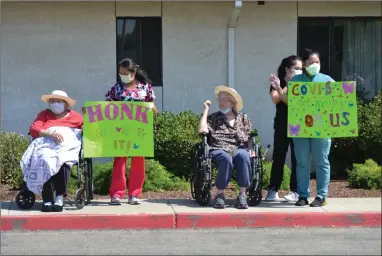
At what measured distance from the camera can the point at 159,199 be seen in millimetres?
10117

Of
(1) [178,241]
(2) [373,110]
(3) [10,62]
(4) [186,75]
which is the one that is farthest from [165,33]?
(1) [178,241]

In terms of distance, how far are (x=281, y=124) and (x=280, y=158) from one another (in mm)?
443

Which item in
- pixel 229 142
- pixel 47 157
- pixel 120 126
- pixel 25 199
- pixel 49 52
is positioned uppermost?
pixel 49 52

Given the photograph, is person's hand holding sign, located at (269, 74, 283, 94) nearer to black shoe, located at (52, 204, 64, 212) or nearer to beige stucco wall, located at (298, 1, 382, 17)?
black shoe, located at (52, 204, 64, 212)

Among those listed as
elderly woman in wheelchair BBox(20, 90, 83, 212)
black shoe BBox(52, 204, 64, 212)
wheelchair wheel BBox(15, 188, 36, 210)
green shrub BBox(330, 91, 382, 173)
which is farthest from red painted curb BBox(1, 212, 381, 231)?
green shrub BBox(330, 91, 382, 173)

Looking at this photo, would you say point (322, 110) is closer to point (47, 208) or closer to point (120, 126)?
point (120, 126)

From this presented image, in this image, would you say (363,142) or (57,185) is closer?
(57,185)

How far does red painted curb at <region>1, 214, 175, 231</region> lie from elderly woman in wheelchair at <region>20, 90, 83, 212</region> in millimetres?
332

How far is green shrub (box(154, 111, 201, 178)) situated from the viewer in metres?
11.4

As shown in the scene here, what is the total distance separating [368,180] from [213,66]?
3.47 meters

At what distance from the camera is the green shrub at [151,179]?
10680 mm

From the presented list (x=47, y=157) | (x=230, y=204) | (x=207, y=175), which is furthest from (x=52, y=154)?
(x=230, y=204)

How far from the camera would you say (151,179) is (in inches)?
429

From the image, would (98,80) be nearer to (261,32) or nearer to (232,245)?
(261,32)
